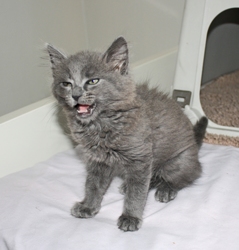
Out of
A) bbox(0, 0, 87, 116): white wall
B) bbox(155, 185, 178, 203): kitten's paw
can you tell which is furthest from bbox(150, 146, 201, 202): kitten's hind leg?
bbox(0, 0, 87, 116): white wall

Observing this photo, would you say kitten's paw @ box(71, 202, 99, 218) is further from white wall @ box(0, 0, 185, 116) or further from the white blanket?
white wall @ box(0, 0, 185, 116)

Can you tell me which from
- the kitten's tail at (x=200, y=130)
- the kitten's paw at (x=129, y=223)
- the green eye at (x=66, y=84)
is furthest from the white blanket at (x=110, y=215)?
the green eye at (x=66, y=84)

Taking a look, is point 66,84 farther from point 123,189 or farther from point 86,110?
point 123,189

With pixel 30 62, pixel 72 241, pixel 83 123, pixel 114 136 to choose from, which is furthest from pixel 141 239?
pixel 30 62

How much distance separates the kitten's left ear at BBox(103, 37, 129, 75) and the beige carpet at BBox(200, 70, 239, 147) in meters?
0.86

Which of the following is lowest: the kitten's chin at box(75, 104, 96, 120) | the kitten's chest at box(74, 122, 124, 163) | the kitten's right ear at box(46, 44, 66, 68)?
the kitten's chest at box(74, 122, 124, 163)

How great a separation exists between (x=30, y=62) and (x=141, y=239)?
1553 mm

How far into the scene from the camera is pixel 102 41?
287 cm

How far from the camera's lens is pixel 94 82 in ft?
4.27

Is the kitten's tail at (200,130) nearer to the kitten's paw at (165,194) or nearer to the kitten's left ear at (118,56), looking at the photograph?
the kitten's paw at (165,194)

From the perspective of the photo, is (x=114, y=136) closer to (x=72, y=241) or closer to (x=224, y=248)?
(x=72, y=241)

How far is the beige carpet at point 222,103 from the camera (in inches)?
77.6

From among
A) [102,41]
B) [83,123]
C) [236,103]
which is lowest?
[236,103]

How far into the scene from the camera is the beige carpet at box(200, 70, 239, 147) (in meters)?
1.97
